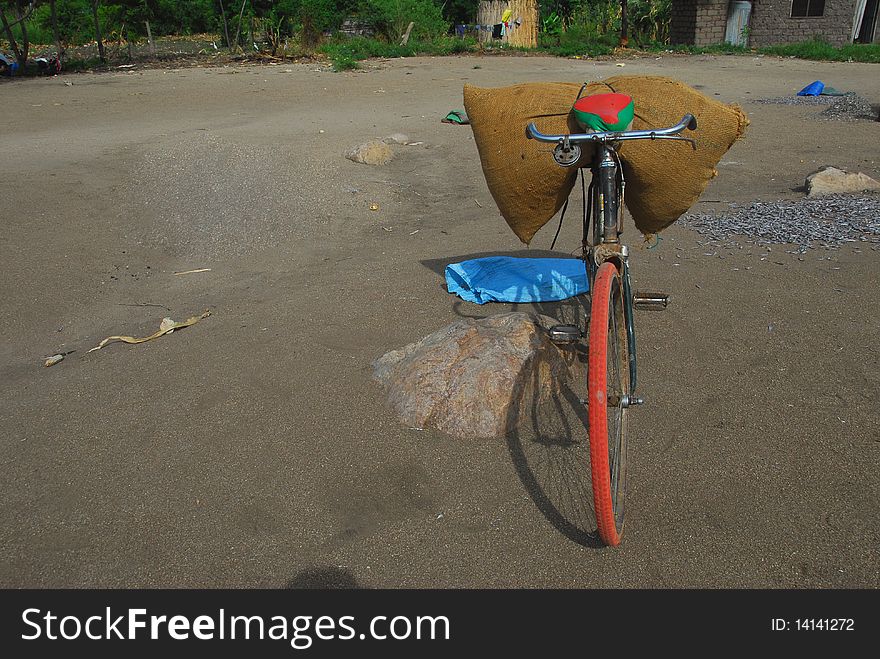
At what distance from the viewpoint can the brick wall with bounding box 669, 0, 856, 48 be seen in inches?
783

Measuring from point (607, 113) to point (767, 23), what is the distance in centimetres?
2167

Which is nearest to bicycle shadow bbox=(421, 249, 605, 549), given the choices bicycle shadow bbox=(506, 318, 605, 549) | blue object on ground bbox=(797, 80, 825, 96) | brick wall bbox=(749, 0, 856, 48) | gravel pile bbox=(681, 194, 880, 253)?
bicycle shadow bbox=(506, 318, 605, 549)

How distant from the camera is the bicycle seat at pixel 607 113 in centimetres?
256

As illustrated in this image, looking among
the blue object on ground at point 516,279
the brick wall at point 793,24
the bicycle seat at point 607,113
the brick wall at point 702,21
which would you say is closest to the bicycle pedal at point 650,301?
the bicycle seat at point 607,113

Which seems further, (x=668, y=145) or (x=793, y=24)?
(x=793, y=24)

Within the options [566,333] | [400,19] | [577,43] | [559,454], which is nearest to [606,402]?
[566,333]

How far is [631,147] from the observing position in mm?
2861

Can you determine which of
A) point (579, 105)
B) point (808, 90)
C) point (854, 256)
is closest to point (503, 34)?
point (808, 90)

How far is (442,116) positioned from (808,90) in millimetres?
6572

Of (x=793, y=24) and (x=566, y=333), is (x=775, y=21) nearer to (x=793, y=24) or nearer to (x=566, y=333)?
(x=793, y=24)

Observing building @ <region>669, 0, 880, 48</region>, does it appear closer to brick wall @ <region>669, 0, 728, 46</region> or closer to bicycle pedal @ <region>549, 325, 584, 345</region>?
brick wall @ <region>669, 0, 728, 46</region>

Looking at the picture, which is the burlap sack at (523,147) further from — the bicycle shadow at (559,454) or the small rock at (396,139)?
the small rock at (396,139)

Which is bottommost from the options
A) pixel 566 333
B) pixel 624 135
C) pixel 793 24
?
pixel 566 333

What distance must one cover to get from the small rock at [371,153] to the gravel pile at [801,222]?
355 cm
